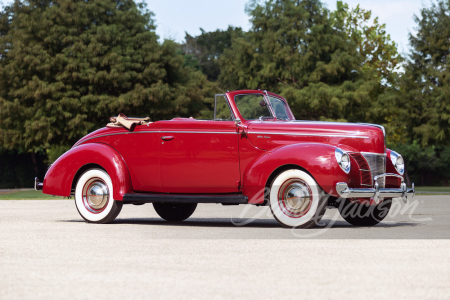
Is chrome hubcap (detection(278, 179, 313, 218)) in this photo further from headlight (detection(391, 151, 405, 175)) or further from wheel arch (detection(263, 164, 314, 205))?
headlight (detection(391, 151, 405, 175))

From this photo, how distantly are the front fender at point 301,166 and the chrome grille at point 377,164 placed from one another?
17.8 inches

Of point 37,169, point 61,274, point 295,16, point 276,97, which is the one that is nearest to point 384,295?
point 61,274

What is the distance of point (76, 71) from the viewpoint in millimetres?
29094

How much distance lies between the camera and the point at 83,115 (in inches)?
1130

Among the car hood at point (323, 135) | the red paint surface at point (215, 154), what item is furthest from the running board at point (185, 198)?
the car hood at point (323, 135)

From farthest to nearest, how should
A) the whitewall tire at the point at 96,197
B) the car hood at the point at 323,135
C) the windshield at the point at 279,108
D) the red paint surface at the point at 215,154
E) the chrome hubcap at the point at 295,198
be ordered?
the windshield at the point at 279,108 → the whitewall tire at the point at 96,197 → the car hood at the point at 323,135 → the red paint surface at the point at 215,154 → the chrome hubcap at the point at 295,198

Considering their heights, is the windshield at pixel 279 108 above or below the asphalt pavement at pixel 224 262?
above

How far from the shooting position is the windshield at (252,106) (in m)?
10.0

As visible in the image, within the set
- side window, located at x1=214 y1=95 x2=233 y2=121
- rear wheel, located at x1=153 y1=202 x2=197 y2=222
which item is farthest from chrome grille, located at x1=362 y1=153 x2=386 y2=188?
rear wheel, located at x1=153 y1=202 x2=197 y2=222

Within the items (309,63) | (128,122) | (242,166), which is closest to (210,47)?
(309,63)

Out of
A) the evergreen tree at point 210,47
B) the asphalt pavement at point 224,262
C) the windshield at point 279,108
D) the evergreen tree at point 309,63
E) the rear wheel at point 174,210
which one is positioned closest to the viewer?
the asphalt pavement at point 224,262

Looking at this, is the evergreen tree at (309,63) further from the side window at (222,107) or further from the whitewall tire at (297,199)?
the whitewall tire at (297,199)

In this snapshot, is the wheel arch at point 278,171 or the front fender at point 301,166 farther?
the wheel arch at point 278,171

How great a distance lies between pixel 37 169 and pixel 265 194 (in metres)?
42.1
